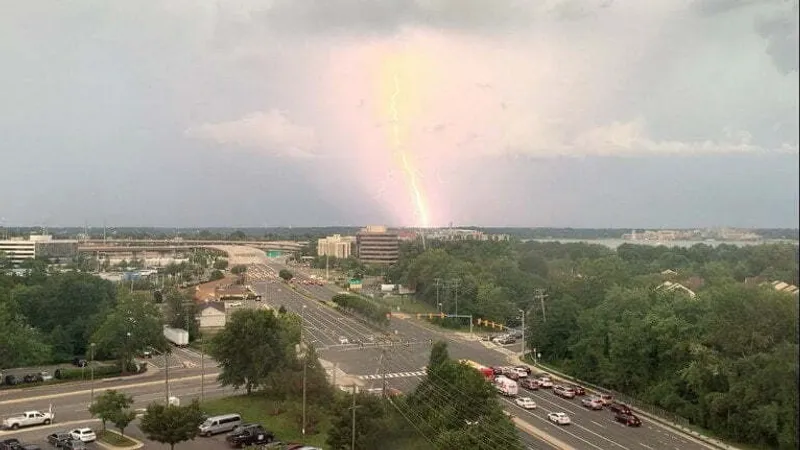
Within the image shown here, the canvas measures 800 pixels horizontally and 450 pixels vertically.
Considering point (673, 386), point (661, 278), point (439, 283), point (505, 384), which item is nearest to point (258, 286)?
point (439, 283)

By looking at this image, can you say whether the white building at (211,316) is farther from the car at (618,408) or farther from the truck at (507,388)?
the car at (618,408)

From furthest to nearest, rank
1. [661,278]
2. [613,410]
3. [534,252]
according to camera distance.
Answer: [534,252] → [661,278] → [613,410]

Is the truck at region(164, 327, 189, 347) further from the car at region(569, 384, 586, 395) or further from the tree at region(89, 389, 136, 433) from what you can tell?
the car at region(569, 384, 586, 395)

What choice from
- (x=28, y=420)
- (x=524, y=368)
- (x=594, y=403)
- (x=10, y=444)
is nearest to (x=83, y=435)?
(x=10, y=444)

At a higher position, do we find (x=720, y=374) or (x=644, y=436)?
(x=720, y=374)

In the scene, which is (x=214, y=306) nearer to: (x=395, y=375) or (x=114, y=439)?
(x=395, y=375)

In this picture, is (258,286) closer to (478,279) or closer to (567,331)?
(478,279)
